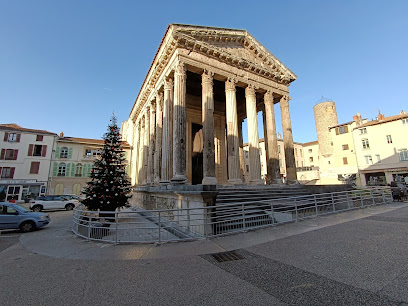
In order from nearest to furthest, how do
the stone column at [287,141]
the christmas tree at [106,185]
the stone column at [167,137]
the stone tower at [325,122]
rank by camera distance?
the christmas tree at [106,185] → the stone column at [167,137] → the stone column at [287,141] → the stone tower at [325,122]

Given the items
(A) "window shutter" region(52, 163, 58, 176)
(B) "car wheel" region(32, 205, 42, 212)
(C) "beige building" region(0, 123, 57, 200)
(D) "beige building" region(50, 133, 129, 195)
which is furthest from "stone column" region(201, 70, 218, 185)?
(C) "beige building" region(0, 123, 57, 200)

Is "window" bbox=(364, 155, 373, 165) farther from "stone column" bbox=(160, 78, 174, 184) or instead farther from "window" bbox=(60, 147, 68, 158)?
"window" bbox=(60, 147, 68, 158)

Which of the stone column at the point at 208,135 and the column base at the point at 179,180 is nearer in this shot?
the column base at the point at 179,180

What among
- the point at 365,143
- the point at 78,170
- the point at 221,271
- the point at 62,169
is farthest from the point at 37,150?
the point at 365,143

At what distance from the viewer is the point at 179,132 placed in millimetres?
10016

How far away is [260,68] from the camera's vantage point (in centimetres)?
1373

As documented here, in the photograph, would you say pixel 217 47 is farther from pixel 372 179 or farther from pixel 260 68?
pixel 372 179

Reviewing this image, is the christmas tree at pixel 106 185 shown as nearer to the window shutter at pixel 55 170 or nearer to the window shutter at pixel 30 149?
the window shutter at pixel 55 170

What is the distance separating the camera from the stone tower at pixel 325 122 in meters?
35.8

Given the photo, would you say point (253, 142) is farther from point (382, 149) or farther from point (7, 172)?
point (7, 172)

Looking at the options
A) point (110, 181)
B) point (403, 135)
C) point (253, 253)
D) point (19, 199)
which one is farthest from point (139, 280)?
point (403, 135)

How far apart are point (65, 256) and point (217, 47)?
1265 cm

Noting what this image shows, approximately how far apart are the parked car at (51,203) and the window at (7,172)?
37.9 feet

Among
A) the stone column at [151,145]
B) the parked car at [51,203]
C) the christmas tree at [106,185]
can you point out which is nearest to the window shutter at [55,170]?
the parked car at [51,203]
